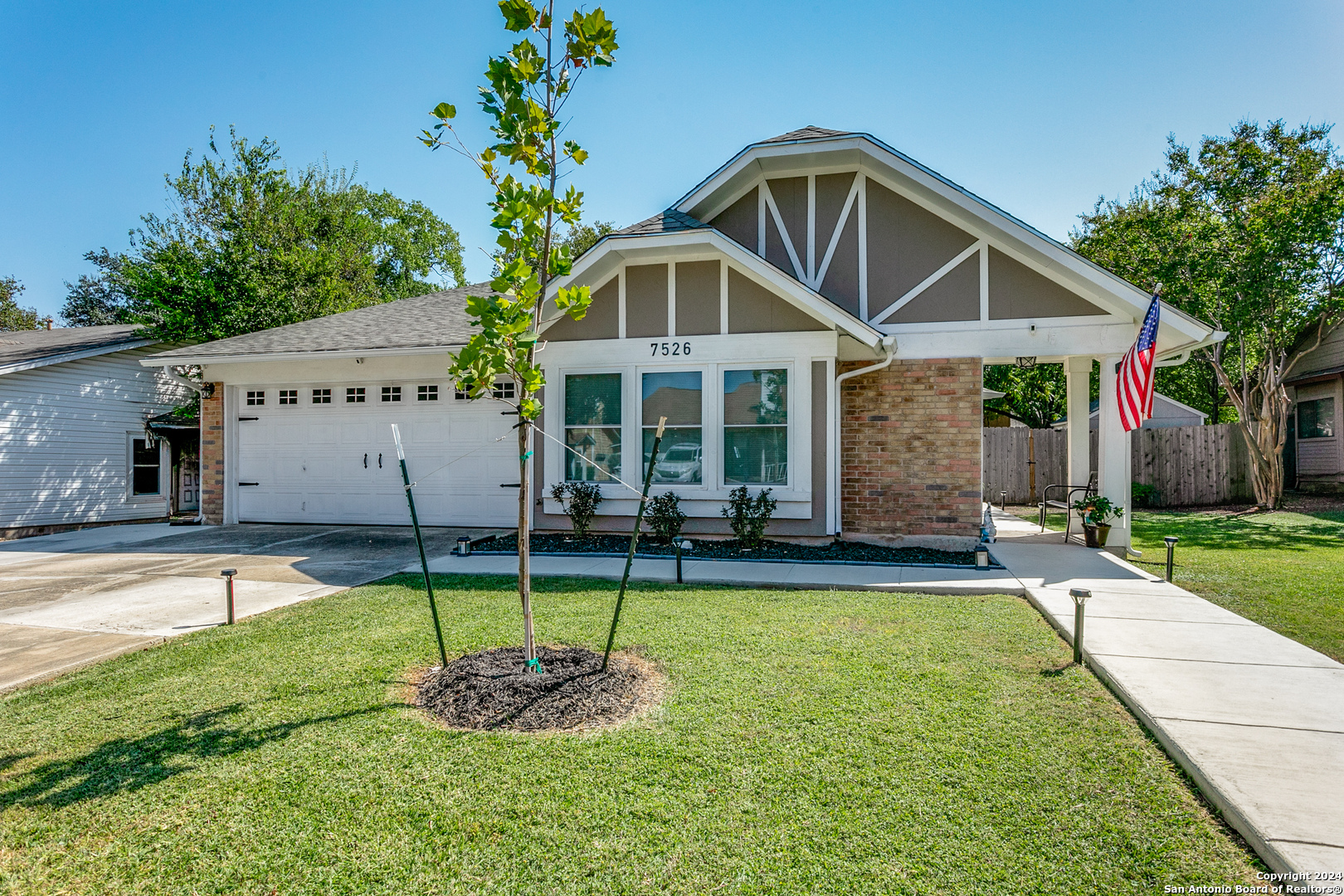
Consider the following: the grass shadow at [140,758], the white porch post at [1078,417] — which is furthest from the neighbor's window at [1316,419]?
the grass shadow at [140,758]

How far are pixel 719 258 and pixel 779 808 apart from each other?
762cm

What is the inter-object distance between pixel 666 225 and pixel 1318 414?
2076 centimetres

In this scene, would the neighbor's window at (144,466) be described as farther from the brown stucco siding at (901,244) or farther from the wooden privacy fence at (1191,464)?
the wooden privacy fence at (1191,464)

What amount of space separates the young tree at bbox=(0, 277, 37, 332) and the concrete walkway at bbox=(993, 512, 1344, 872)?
52.7 metres

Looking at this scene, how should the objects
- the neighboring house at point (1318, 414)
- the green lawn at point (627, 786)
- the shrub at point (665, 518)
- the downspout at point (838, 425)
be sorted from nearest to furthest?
the green lawn at point (627, 786), the downspout at point (838, 425), the shrub at point (665, 518), the neighboring house at point (1318, 414)

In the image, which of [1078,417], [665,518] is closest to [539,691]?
[665,518]

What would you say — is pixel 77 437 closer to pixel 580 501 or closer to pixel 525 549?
pixel 580 501

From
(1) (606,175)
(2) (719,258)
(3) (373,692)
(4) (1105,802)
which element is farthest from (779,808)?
(2) (719,258)

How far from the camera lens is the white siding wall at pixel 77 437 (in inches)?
510

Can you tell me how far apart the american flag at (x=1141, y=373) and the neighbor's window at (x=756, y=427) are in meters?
3.96

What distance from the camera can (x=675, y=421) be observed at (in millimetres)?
9539

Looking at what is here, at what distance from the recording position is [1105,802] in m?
2.96

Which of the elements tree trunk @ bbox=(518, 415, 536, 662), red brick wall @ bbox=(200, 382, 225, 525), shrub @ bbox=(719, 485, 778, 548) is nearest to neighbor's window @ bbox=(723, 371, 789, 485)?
shrub @ bbox=(719, 485, 778, 548)
